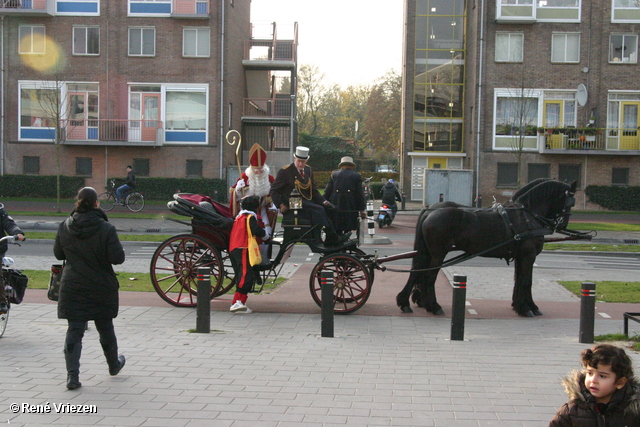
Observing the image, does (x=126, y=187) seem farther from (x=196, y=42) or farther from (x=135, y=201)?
(x=196, y=42)

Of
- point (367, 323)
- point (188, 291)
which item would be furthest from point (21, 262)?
point (367, 323)

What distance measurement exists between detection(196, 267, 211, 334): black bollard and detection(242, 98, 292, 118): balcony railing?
32.7m

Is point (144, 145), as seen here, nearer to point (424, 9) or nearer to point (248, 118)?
point (248, 118)

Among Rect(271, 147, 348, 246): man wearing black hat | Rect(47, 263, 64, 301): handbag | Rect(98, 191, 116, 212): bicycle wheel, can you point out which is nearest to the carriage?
Rect(271, 147, 348, 246): man wearing black hat

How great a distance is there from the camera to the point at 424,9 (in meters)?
42.2

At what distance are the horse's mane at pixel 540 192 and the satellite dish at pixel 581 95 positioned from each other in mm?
28257

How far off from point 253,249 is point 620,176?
111ft

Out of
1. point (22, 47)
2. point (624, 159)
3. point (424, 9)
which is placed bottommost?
point (624, 159)

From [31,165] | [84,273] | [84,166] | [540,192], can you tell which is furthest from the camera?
[84,166]

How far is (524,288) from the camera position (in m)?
9.99

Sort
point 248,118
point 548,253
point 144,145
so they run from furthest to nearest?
1. point 248,118
2. point 144,145
3. point 548,253

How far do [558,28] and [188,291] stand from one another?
33.9 m

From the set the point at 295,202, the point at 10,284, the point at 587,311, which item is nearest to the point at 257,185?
the point at 295,202

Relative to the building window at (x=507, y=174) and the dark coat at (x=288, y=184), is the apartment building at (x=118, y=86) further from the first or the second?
the dark coat at (x=288, y=184)
